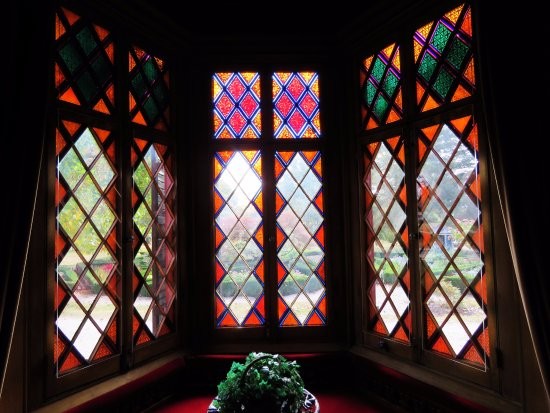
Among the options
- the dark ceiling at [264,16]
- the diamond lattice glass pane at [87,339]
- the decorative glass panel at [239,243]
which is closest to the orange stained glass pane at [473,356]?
the decorative glass panel at [239,243]

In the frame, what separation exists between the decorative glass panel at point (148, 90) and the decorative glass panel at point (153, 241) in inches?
6.8

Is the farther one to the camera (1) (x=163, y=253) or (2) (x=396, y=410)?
(1) (x=163, y=253)

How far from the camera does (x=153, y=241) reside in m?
2.54

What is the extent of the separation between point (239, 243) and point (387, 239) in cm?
106

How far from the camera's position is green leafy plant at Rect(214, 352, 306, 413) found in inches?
63.2

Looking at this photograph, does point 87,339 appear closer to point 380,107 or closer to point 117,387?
point 117,387

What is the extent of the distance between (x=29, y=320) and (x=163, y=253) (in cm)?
93

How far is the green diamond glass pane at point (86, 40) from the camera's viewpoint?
84.9 inches

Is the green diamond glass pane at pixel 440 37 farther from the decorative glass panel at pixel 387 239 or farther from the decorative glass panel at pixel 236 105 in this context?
the decorative glass panel at pixel 236 105

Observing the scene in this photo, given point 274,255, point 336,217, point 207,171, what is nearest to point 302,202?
point 336,217

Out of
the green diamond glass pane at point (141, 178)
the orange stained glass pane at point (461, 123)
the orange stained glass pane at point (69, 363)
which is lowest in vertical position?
the orange stained glass pane at point (69, 363)

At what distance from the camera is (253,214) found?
2807mm

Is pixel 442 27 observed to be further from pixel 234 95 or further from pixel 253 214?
pixel 253 214

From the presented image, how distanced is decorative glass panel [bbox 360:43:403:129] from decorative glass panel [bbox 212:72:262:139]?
0.80 metres
